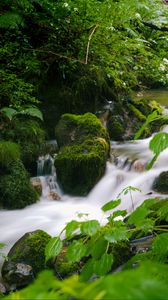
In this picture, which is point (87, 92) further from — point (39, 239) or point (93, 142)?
point (39, 239)

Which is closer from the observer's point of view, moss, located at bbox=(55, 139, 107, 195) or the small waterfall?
moss, located at bbox=(55, 139, 107, 195)

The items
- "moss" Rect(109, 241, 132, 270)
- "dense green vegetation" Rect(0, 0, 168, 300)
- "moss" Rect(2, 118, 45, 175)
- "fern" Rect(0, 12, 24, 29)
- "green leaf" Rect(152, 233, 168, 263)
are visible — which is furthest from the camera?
"moss" Rect(2, 118, 45, 175)

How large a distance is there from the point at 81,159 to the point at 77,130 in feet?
2.85

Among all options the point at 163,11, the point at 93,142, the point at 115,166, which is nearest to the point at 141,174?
the point at 115,166

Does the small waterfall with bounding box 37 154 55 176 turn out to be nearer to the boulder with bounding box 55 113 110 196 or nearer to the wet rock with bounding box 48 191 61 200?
the boulder with bounding box 55 113 110 196

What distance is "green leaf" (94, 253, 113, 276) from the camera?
116cm

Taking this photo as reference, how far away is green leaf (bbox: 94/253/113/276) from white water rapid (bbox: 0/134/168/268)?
3.58 meters

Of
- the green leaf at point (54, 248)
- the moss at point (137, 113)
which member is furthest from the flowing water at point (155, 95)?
the green leaf at point (54, 248)

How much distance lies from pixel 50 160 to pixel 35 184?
1.84 feet

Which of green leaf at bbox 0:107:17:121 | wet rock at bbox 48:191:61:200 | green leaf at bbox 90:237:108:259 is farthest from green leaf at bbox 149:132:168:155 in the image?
wet rock at bbox 48:191:61:200

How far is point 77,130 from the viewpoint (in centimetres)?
657

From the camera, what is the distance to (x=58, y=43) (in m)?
Result: 6.49

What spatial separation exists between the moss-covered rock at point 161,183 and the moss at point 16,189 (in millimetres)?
1975

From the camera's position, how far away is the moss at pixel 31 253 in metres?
3.64
